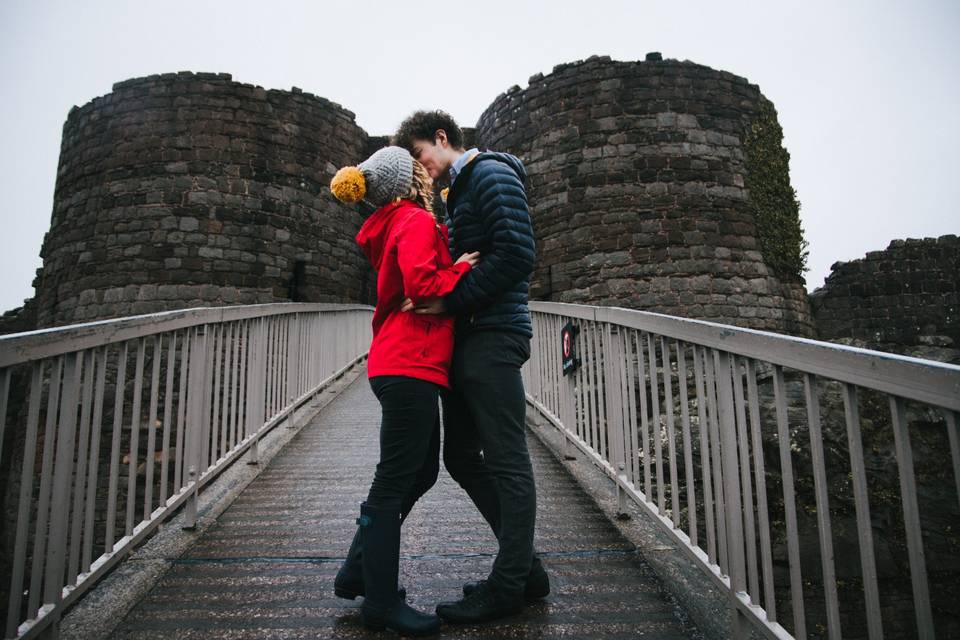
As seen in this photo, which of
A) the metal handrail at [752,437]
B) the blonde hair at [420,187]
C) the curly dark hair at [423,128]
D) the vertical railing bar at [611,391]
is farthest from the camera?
the vertical railing bar at [611,391]

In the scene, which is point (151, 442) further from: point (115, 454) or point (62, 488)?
point (62, 488)

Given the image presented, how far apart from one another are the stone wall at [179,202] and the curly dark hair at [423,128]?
31.9 feet

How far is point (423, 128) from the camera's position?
2012mm

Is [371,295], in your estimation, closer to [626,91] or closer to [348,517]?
[626,91]

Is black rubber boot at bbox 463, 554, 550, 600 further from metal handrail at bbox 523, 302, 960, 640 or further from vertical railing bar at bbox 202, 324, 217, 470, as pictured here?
vertical railing bar at bbox 202, 324, 217, 470

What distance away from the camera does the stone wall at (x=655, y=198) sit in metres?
9.64

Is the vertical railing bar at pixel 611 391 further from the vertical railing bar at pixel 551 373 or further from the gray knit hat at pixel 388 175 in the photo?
the gray knit hat at pixel 388 175

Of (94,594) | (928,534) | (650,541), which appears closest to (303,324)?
(94,594)

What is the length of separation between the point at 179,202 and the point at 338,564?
10.4 metres

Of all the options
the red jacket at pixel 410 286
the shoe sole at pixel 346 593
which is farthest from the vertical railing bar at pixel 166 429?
the red jacket at pixel 410 286

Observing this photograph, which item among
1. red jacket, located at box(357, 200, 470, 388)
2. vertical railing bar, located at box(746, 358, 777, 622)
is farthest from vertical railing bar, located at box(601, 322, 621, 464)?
red jacket, located at box(357, 200, 470, 388)

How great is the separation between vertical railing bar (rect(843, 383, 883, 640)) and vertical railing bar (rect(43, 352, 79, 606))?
2.07 meters

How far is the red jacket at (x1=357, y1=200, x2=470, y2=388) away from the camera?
1.72 metres

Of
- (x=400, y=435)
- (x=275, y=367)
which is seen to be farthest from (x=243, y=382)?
(x=400, y=435)
